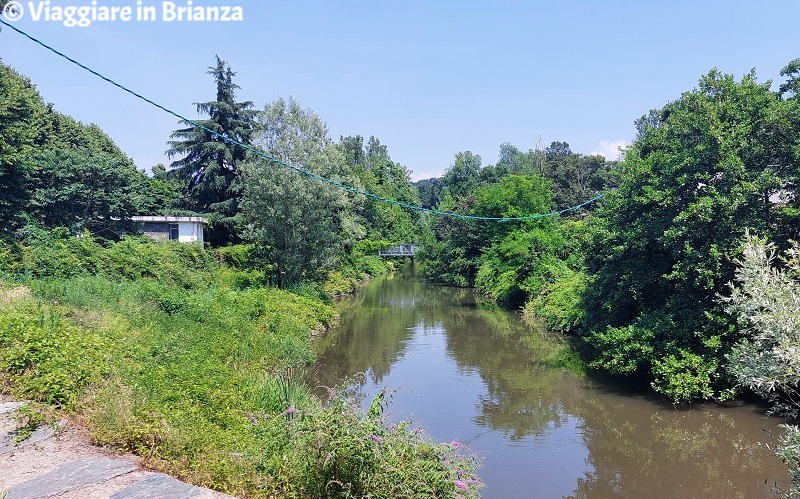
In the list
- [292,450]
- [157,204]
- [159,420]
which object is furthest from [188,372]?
[157,204]

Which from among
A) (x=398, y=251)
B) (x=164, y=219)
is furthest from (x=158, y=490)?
(x=398, y=251)

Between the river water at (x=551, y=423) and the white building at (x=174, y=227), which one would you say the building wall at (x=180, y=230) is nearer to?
the white building at (x=174, y=227)

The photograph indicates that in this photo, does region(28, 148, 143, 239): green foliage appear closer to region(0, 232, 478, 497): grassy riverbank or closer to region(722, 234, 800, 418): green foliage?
region(0, 232, 478, 497): grassy riverbank

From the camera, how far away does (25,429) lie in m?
5.08

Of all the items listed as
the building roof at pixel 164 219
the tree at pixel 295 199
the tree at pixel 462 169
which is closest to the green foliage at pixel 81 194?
the building roof at pixel 164 219

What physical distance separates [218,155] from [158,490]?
33.0 meters

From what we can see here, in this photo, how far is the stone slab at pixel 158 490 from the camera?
13.6ft

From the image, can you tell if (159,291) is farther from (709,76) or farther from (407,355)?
(709,76)

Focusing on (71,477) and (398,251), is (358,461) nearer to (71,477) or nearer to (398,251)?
(71,477)

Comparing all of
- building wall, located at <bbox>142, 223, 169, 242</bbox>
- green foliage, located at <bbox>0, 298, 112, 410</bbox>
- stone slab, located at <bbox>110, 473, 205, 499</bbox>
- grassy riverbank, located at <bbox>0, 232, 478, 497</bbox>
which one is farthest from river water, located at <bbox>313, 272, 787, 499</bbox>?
building wall, located at <bbox>142, 223, 169, 242</bbox>

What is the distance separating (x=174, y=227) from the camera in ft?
105

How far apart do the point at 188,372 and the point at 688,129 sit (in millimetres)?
12599

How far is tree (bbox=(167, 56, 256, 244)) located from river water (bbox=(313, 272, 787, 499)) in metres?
16.4

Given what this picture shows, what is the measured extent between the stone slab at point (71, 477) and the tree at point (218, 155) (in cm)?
2957
